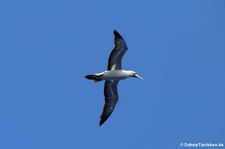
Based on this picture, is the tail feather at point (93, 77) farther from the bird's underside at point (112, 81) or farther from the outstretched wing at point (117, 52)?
the outstretched wing at point (117, 52)

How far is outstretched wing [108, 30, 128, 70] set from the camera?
60594 mm

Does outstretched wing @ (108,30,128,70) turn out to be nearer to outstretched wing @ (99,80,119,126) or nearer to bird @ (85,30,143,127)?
bird @ (85,30,143,127)

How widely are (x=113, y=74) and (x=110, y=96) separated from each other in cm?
347

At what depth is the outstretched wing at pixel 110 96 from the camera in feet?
208

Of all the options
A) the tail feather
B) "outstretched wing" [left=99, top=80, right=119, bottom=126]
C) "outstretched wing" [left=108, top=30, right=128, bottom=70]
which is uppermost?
"outstretched wing" [left=108, top=30, right=128, bottom=70]

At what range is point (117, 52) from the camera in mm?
61062

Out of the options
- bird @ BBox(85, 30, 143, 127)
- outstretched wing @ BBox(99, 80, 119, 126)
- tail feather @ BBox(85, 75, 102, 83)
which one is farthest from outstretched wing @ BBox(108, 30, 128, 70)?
outstretched wing @ BBox(99, 80, 119, 126)

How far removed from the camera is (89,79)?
6078 cm

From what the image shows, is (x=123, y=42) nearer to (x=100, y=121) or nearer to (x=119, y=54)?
(x=119, y=54)

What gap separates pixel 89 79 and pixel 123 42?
15.8ft

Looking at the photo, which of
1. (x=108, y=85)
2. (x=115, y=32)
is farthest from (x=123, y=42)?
(x=108, y=85)

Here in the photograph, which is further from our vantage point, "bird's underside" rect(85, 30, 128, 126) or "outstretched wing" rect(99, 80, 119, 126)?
"outstretched wing" rect(99, 80, 119, 126)

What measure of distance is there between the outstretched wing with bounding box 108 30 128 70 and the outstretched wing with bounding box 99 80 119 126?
2.29 meters

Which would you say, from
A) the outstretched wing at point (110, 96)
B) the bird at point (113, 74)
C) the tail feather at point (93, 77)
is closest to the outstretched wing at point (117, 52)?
the bird at point (113, 74)
